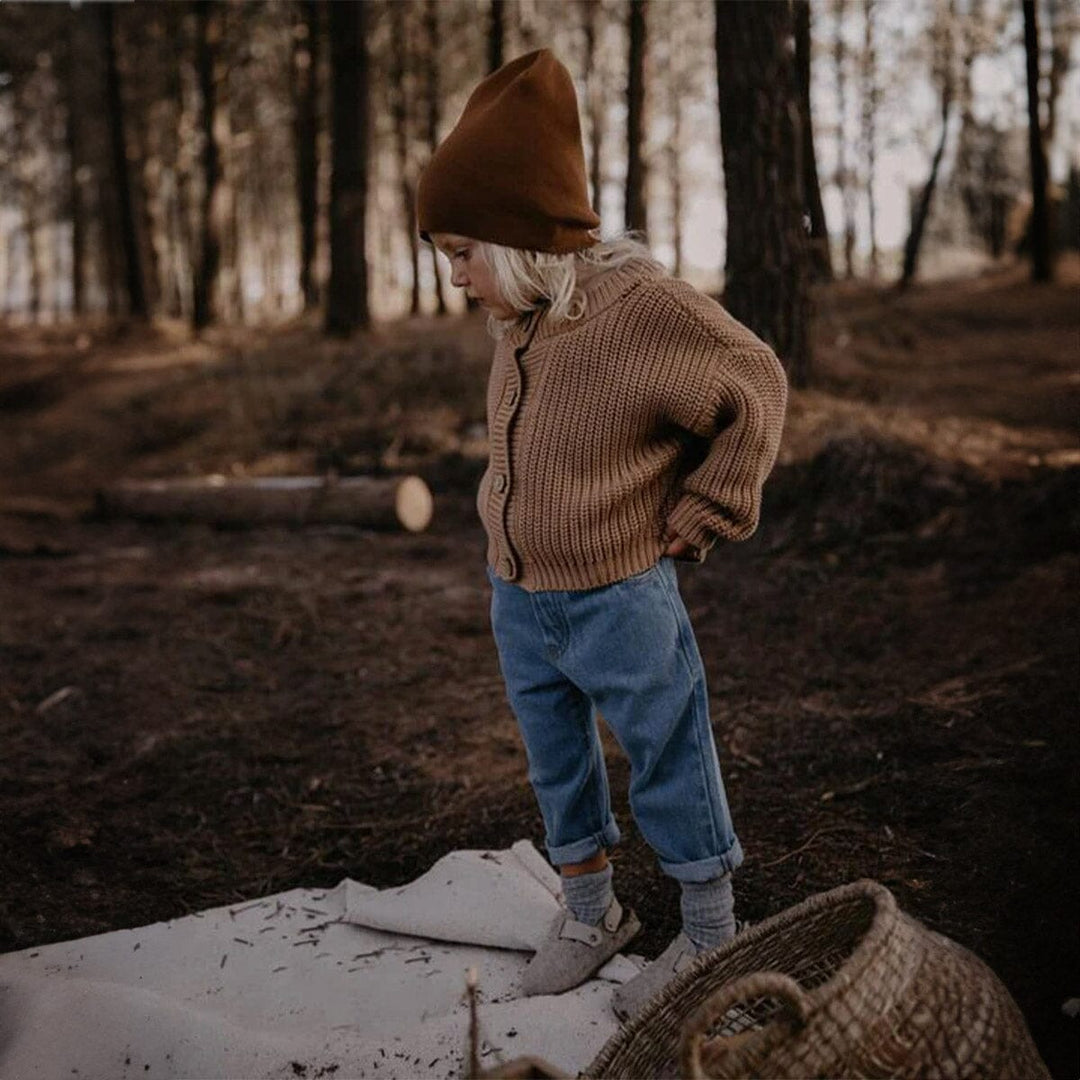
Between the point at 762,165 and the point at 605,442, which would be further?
the point at 762,165

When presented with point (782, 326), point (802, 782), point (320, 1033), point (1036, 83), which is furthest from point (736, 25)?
point (1036, 83)

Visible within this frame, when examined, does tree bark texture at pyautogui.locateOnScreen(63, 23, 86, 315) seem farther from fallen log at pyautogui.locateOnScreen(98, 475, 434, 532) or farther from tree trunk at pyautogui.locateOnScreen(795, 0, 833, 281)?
fallen log at pyautogui.locateOnScreen(98, 475, 434, 532)

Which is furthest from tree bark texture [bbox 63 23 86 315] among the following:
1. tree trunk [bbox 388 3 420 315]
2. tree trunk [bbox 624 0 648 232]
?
tree trunk [bbox 624 0 648 232]

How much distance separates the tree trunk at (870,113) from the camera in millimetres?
24531

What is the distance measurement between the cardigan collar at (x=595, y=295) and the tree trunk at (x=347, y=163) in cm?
1088

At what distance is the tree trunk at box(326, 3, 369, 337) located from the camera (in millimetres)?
12828

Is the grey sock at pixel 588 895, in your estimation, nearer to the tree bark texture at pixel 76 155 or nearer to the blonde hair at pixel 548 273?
the blonde hair at pixel 548 273

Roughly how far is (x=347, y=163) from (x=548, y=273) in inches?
444

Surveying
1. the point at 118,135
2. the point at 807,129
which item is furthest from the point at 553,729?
the point at 118,135

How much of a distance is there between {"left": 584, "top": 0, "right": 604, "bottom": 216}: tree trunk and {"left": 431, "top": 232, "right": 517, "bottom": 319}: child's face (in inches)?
719

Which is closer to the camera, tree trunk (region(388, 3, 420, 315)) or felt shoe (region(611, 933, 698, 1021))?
felt shoe (region(611, 933, 698, 1021))

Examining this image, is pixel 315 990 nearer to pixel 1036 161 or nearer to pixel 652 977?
pixel 652 977

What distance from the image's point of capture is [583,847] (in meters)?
2.83

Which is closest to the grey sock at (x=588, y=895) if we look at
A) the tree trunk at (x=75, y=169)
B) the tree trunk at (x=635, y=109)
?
the tree trunk at (x=635, y=109)
